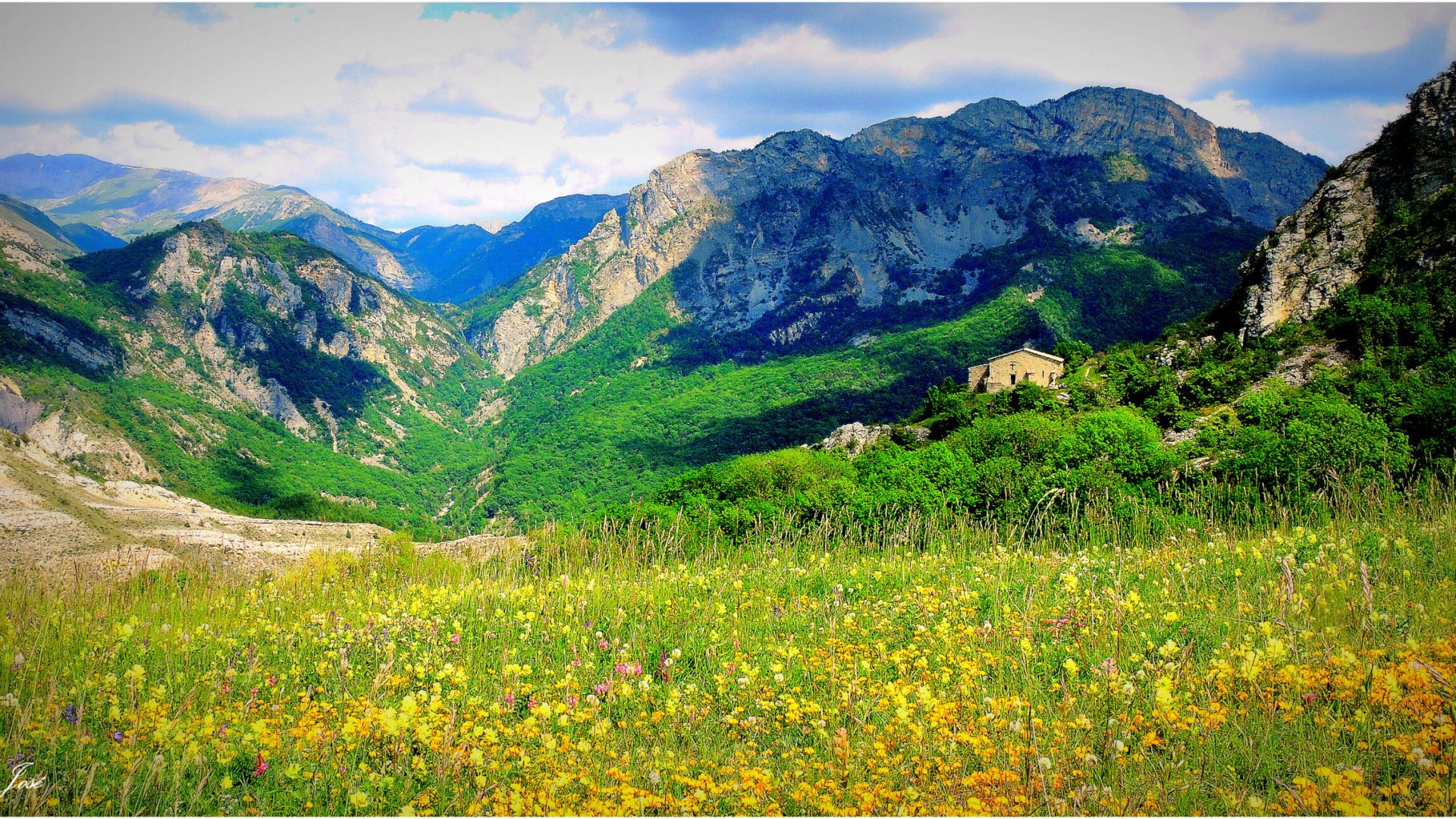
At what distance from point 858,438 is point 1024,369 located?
67.5ft

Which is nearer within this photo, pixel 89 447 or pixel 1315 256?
pixel 1315 256

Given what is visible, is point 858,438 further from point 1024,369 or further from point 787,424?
point 787,424

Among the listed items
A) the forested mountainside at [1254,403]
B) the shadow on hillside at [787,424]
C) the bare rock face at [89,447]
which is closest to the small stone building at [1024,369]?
the forested mountainside at [1254,403]

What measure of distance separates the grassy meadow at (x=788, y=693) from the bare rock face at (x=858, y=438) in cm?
5277

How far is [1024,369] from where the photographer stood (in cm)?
7269

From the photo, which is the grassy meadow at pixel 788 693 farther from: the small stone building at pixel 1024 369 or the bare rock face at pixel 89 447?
the bare rock face at pixel 89 447

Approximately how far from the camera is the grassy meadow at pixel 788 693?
4.09 metres

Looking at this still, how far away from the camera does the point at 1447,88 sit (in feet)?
155

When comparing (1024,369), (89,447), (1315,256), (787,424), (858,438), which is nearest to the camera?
(1315,256)

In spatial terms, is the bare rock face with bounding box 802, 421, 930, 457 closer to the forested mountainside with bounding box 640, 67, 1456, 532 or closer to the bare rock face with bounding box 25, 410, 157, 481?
the forested mountainside with bounding box 640, 67, 1456, 532

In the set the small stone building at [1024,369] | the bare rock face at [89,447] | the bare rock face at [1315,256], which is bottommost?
the bare rock face at [89,447]

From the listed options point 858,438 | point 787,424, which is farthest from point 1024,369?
point 787,424

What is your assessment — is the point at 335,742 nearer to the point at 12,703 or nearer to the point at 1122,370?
the point at 12,703

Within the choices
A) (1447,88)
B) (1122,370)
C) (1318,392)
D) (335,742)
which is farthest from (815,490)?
(1447,88)
